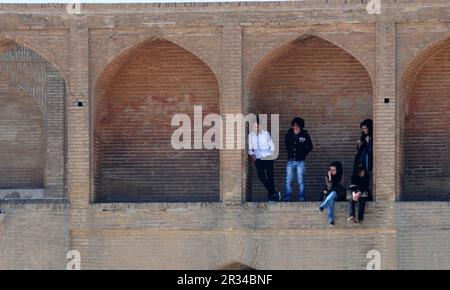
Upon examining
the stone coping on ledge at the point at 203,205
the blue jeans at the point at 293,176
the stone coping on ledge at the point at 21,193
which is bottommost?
the stone coping on ledge at the point at 203,205

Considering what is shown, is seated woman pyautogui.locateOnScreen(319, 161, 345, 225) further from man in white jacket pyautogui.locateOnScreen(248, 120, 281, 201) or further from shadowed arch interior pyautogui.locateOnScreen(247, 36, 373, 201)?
shadowed arch interior pyautogui.locateOnScreen(247, 36, 373, 201)

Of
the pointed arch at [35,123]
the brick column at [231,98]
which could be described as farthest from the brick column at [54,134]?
the brick column at [231,98]

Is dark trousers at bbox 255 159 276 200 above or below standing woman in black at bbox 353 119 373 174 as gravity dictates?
below

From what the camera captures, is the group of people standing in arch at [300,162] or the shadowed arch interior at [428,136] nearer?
the group of people standing in arch at [300,162]

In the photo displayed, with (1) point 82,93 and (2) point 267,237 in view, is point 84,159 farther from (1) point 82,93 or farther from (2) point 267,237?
(2) point 267,237

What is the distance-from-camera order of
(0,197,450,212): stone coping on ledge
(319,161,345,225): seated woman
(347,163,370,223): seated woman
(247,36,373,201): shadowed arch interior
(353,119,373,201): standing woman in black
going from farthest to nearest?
(247,36,373,201): shadowed arch interior < (353,119,373,201): standing woman in black < (0,197,450,212): stone coping on ledge < (319,161,345,225): seated woman < (347,163,370,223): seated woman

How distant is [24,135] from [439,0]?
860 centimetres

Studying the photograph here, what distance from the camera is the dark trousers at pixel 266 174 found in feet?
89.5

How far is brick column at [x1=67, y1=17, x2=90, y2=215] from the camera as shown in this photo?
90.1 ft

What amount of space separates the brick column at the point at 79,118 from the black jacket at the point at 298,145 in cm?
302

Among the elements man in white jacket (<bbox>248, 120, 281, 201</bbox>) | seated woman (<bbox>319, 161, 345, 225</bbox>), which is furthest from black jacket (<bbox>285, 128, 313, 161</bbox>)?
seated woman (<bbox>319, 161, 345, 225</bbox>)

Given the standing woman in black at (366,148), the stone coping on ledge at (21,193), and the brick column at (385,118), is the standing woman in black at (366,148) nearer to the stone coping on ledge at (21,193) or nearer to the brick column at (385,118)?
the brick column at (385,118)

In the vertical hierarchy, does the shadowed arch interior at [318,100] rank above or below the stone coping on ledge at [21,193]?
above

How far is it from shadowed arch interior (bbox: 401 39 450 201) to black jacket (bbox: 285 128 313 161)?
58.1 inches
